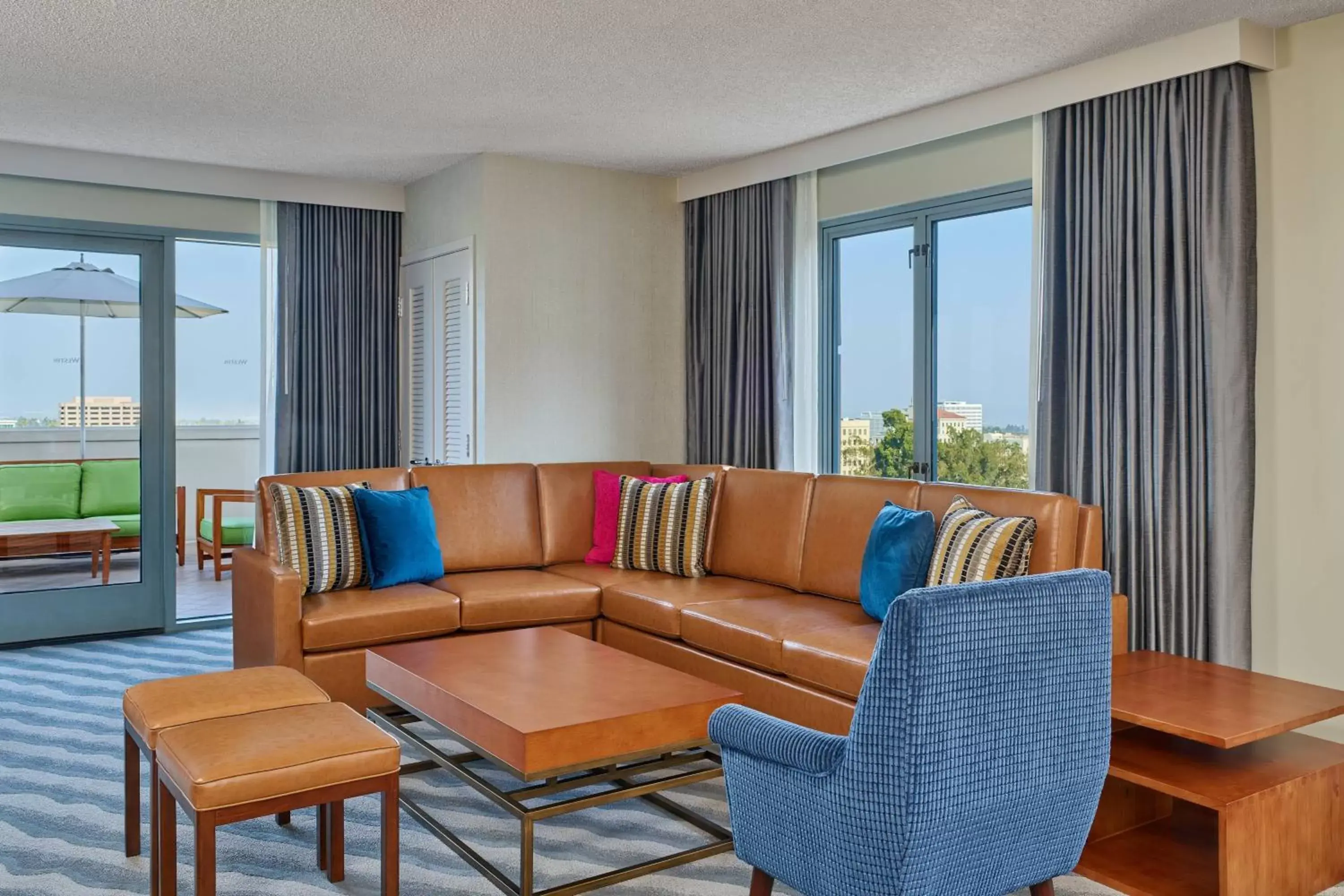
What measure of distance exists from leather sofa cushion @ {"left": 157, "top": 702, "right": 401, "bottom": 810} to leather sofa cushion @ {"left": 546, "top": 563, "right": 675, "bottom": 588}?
205cm

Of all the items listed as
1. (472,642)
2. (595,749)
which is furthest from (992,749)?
(472,642)

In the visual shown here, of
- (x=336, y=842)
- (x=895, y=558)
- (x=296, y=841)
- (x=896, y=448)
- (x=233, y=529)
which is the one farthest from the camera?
(x=233, y=529)

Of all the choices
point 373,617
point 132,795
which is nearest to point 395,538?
point 373,617

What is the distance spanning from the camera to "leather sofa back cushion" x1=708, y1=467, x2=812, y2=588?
446 centimetres

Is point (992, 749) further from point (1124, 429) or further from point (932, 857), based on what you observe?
point (1124, 429)

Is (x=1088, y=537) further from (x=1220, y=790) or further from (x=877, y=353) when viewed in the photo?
(x=877, y=353)

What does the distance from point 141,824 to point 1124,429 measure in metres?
3.49

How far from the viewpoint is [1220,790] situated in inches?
102

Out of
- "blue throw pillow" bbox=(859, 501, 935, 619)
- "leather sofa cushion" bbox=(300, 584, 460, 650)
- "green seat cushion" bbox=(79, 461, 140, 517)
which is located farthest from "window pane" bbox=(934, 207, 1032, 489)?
"green seat cushion" bbox=(79, 461, 140, 517)

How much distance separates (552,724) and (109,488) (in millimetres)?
4112

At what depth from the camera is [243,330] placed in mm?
6055

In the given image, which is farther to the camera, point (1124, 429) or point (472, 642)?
point (1124, 429)

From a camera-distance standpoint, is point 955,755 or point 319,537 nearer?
point 955,755

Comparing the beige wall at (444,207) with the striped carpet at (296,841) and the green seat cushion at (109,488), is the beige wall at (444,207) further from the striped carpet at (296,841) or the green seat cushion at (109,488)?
the striped carpet at (296,841)
